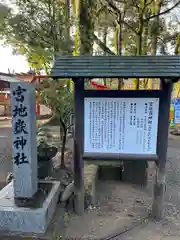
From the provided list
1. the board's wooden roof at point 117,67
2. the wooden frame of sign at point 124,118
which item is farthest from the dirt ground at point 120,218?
the board's wooden roof at point 117,67

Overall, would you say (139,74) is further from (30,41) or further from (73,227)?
(30,41)

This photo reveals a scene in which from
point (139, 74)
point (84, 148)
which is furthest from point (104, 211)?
point (139, 74)

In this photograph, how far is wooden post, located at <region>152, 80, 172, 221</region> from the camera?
12.0ft

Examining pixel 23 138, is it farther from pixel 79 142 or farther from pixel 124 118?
pixel 124 118

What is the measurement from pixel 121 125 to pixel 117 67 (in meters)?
0.88

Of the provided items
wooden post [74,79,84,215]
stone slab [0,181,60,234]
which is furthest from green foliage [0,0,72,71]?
stone slab [0,181,60,234]

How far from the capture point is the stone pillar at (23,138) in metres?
3.48

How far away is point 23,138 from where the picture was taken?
3545 millimetres

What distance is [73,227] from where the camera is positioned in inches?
141

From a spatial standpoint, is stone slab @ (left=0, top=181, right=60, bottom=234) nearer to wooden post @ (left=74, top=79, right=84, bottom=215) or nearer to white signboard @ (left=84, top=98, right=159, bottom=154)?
→ wooden post @ (left=74, top=79, right=84, bottom=215)

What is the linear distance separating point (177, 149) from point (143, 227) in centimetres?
628

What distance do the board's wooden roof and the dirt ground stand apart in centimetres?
221

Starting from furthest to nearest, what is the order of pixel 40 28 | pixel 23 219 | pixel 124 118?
1. pixel 40 28
2. pixel 124 118
3. pixel 23 219

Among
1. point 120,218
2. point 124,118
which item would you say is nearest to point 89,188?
point 120,218
